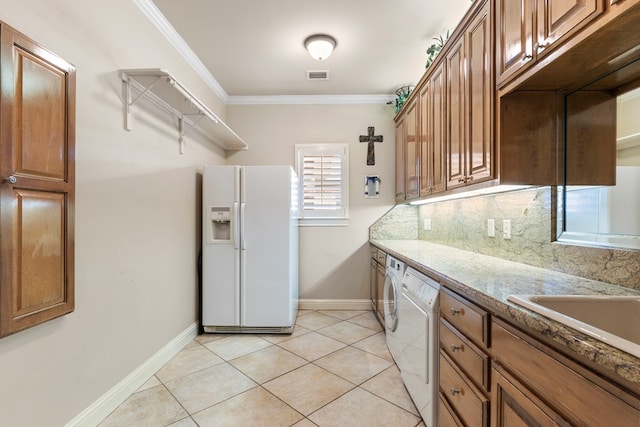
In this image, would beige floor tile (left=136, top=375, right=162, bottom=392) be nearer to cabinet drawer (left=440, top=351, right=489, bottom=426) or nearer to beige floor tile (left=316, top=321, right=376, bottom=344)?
beige floor tile (left=316, top=321, right=376, bottom=344)

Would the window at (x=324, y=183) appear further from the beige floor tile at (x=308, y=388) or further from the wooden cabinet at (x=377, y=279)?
the beige floor tile at (x=308, y=388)

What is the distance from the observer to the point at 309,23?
7.36ft

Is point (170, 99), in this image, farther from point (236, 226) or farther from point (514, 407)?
point (514, 407)

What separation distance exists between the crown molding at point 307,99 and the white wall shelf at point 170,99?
868 millimetres

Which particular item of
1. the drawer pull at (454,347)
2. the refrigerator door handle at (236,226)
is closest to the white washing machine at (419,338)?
the drawer pull at (454,347)

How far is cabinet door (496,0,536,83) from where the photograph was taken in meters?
1.19

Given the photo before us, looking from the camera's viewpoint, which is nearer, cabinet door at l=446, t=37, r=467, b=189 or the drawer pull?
the drawer pull

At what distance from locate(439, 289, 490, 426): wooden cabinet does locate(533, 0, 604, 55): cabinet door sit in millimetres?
1048

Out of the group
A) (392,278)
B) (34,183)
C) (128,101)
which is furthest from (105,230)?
(392,278)

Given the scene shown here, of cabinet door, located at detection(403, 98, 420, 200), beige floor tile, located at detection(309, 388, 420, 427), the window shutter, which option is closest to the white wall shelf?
the window shutter

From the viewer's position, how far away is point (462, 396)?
1.22 m

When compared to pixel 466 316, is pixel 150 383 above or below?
below

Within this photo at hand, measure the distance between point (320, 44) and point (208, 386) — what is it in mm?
2802

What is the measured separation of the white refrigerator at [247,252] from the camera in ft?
9.16
